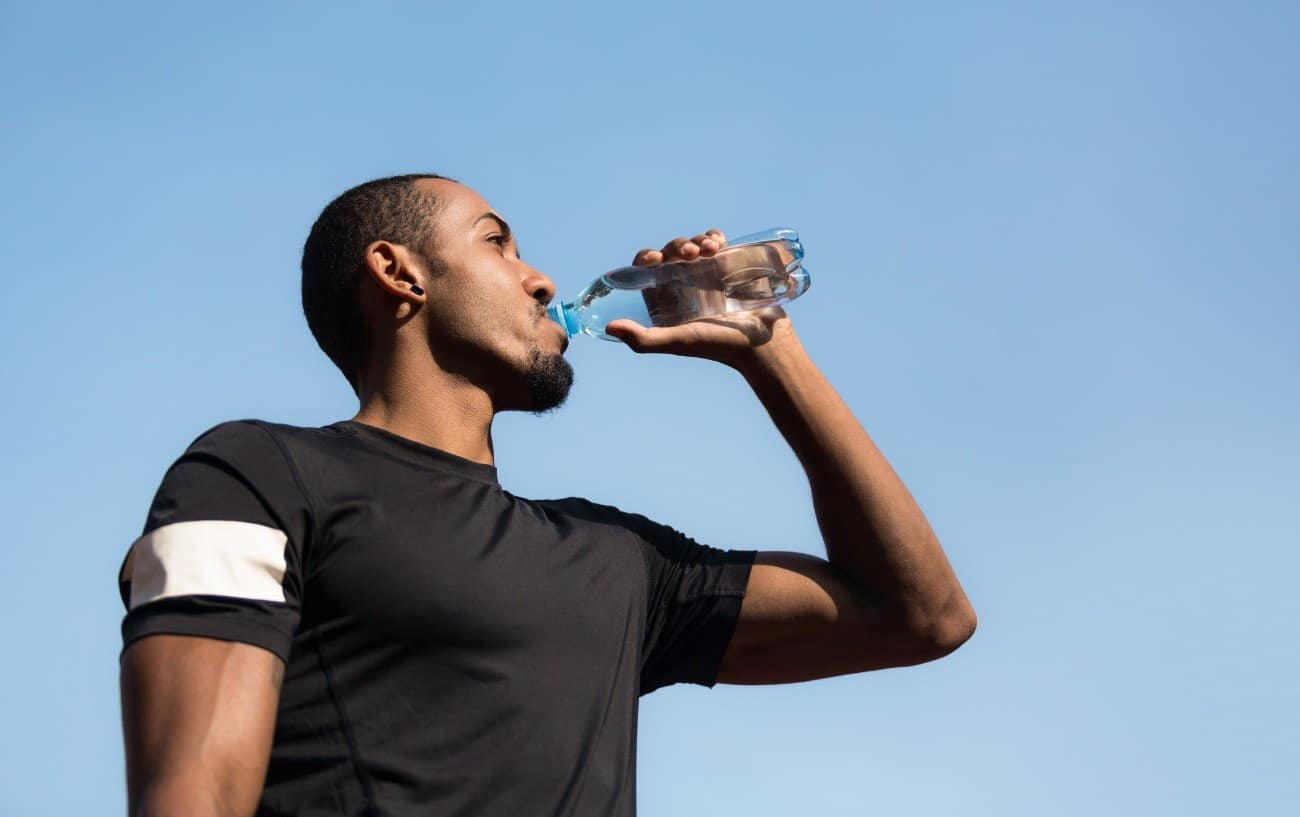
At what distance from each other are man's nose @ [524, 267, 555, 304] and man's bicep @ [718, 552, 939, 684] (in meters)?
1.11

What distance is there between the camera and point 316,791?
11.3 feet

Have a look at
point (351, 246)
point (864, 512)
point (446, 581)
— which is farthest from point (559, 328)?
point (446, 581)

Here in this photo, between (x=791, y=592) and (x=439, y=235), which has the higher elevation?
(x=439, y=235)

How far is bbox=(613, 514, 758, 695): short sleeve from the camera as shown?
4570mm

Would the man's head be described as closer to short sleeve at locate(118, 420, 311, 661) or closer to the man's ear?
the man's ear

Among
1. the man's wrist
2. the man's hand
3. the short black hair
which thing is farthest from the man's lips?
the man's wrist

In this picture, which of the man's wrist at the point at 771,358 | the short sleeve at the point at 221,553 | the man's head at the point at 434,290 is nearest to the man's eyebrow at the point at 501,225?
the man's head at the point at 434,290

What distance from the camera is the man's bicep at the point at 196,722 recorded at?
313 centimetres

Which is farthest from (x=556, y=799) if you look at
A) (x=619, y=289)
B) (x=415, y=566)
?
(x=619, y=289)

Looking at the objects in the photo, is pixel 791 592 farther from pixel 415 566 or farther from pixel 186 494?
pixel 186 494

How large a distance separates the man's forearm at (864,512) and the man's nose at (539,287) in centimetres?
72

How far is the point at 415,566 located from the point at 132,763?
812 millimetres

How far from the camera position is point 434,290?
4.89 m

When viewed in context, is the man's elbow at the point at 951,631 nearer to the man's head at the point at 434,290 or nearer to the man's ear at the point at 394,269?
the man's head at the point at 434,290
